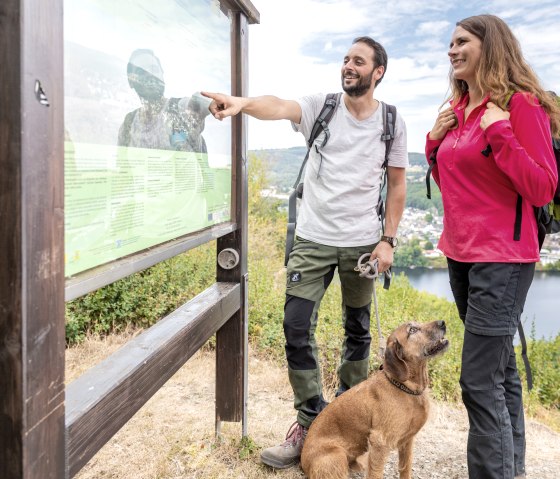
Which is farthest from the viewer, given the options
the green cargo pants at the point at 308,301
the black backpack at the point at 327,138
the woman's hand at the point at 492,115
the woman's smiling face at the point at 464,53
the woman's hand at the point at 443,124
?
the black backpack at the point at 327,138

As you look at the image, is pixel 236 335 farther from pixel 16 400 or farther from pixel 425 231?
pixel 425 231

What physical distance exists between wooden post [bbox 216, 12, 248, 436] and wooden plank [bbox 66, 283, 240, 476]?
0.48m

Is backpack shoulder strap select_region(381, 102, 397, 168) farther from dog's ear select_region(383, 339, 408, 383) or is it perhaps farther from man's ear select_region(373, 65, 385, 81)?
dog's ear select_region(383, 339, 408, 383)

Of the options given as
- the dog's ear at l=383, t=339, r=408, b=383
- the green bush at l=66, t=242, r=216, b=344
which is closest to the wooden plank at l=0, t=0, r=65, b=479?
the dog's ear at l=383, t=339, r=408, b=383

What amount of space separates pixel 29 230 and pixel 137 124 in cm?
77

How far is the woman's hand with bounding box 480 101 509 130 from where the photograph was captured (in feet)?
7.87

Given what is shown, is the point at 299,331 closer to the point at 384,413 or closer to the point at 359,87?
the point at 384,413

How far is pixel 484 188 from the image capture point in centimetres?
255

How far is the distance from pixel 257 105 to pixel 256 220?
940cm

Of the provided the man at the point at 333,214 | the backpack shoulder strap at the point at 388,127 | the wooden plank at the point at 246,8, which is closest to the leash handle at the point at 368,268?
the man at the point at 333,214

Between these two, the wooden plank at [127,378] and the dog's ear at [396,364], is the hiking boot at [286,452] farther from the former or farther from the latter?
the wooden plank at [127,378]

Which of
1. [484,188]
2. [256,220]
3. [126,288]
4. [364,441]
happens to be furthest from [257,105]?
[256,220]

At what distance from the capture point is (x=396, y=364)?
9.27 feet

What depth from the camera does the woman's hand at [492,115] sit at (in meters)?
2.40
